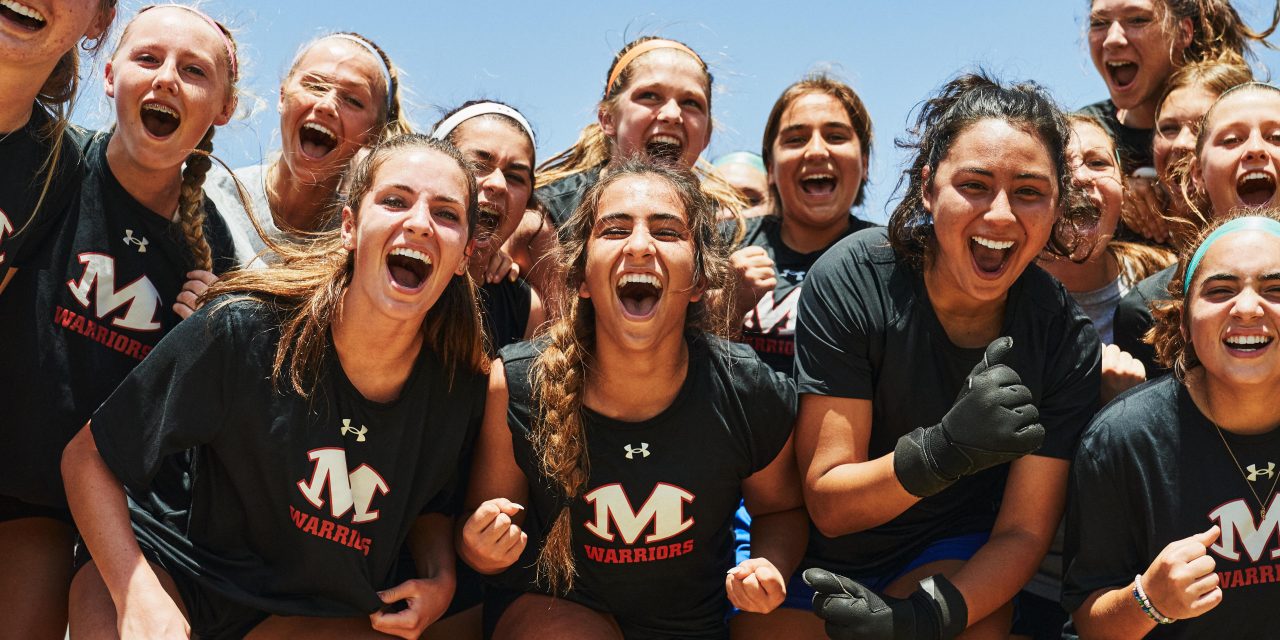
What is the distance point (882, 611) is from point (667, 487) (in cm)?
80

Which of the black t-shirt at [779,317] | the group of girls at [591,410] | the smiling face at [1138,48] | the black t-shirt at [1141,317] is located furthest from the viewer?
the smiling face at [1138,48]

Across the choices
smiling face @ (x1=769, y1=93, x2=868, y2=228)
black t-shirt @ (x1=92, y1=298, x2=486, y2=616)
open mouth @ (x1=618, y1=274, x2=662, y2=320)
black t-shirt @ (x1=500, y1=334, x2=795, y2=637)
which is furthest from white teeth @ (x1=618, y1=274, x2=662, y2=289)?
smiling face @ (x1=769, y1=93, x2=868, y2=228)

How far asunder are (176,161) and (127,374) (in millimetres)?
767

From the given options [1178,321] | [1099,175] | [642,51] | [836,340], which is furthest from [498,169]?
[1178,321]

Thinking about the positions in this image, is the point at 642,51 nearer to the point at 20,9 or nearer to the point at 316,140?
the point at 316,140

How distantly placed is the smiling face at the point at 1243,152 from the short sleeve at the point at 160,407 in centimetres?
380

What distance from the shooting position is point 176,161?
4367mm

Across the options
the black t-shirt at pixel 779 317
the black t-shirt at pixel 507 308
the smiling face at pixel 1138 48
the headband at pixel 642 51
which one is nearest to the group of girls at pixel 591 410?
the black t-shirt at pixel 507 308

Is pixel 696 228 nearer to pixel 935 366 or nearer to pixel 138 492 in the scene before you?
pixel 935 366

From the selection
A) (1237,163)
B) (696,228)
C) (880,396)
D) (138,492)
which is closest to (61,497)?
(138,492)

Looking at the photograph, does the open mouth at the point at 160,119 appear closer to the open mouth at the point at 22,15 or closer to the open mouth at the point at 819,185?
the open mouth at the point at 22,15

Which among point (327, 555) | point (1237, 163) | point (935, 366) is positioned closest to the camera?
point (327, 555)

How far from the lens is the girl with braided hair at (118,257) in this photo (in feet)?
13.4

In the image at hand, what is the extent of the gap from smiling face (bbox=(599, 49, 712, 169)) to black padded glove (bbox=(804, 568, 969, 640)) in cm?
231
